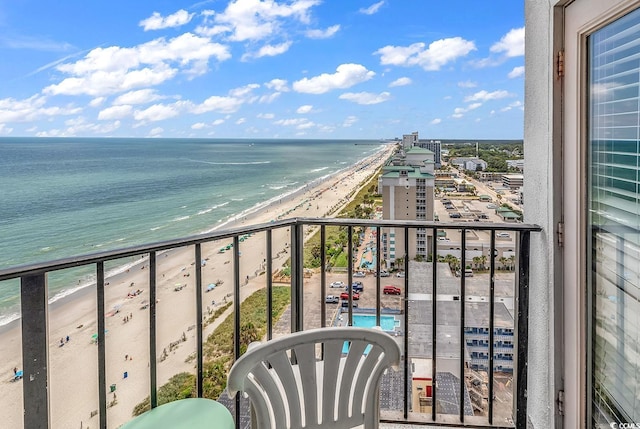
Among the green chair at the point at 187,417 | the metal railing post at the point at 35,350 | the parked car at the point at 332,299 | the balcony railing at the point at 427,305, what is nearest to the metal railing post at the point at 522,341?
the balcony railing at the point at 427,305

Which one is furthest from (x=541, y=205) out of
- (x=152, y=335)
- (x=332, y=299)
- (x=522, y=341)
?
(x=152, y=335)

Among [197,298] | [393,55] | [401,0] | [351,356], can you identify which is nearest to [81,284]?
[197,298]

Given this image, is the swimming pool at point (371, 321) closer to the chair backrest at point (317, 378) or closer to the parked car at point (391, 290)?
the parked car at point (391, 290)

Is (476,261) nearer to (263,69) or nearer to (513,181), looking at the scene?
(513,181)

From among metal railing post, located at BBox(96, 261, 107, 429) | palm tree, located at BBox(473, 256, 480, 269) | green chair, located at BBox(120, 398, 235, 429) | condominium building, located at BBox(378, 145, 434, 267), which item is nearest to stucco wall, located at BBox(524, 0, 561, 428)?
palm tree, located at BBox(473, 256, 480, 269)

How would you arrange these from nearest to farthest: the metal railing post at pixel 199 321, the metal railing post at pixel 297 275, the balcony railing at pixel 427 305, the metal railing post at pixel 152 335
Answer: the metal railing post at pixel 152 335 < the metal railing post at pixel 199 321 < the balcony railing at pixel 427 305 < the metal railing post at pixel 297 275

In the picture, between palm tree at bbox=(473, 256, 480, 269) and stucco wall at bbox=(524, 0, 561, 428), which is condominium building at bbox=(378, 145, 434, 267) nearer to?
palm tree at bbox=(473, 256, 480, 269)
